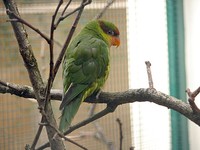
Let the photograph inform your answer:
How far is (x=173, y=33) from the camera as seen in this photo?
141 cm

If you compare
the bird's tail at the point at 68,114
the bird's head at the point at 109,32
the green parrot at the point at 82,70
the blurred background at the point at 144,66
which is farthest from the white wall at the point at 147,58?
the bird's tail at the point at 68,114

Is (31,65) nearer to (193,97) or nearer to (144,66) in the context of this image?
(193,97)

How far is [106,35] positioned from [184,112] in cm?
48

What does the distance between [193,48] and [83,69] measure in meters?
0.72

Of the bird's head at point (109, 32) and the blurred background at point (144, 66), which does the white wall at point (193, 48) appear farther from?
the bird's head at point (109, 32)

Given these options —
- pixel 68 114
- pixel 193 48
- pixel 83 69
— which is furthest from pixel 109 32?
pixel 193 48

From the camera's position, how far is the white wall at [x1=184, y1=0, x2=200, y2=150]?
1367mm

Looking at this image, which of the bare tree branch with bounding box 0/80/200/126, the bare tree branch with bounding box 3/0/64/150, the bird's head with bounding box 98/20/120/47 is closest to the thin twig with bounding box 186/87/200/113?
the bare tree branch with bounding box 0/80/200/126

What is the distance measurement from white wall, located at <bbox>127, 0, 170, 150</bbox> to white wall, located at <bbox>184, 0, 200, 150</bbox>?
0.08m

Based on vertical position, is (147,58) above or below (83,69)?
above

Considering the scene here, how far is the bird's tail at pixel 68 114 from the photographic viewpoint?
1.95ft

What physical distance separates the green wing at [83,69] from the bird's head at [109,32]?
0.33ft

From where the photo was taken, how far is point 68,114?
63 centimetres

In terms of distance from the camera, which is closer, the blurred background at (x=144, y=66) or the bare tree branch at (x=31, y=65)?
the bare tree branch at (x=31, y=65)
